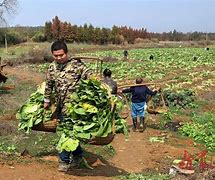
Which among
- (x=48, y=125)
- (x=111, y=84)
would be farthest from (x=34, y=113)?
(x=111, y=84)

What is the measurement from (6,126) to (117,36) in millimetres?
64583

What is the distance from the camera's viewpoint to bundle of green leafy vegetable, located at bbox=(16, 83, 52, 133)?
7.53m

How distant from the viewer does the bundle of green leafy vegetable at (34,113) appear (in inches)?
297

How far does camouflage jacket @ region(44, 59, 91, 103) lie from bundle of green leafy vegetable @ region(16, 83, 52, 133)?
58 cm

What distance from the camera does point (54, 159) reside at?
26.7 feet

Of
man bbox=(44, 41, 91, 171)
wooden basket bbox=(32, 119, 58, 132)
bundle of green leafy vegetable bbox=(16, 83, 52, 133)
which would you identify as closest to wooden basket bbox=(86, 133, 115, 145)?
man bbox=(44, 41, 91, 171)

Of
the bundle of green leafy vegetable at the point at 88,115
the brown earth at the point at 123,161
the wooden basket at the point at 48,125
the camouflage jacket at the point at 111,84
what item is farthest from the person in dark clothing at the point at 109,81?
the bundle of green leafy vegetable at the point at 88,115

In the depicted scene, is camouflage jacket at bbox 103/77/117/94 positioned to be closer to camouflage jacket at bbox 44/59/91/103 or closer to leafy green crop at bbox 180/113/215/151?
leafy green crop at bbox 180/113/215/151

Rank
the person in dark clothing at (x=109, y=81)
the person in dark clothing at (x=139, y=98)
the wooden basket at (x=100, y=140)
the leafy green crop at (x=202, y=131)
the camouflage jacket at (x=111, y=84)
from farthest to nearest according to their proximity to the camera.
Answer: the person in dark clothing at (x=139, y=98) < the leafy green crop at (x=202, y=131) < the person in dark clothing at (x=109, y=81) < the camouflage jacket at (x=111, y=84) < the wooden basket at (x=100, y=140)

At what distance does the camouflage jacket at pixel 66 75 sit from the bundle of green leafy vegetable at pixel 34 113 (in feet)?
1.89

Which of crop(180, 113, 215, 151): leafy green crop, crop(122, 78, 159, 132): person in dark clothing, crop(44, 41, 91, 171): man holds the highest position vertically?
crop(44, 41, 91, 171): man

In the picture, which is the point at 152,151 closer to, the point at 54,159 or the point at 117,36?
the point at 54,159

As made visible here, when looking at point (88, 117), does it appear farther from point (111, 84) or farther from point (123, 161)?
point (111, 84)

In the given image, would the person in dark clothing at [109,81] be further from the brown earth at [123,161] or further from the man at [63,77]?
the man at [63,77]
